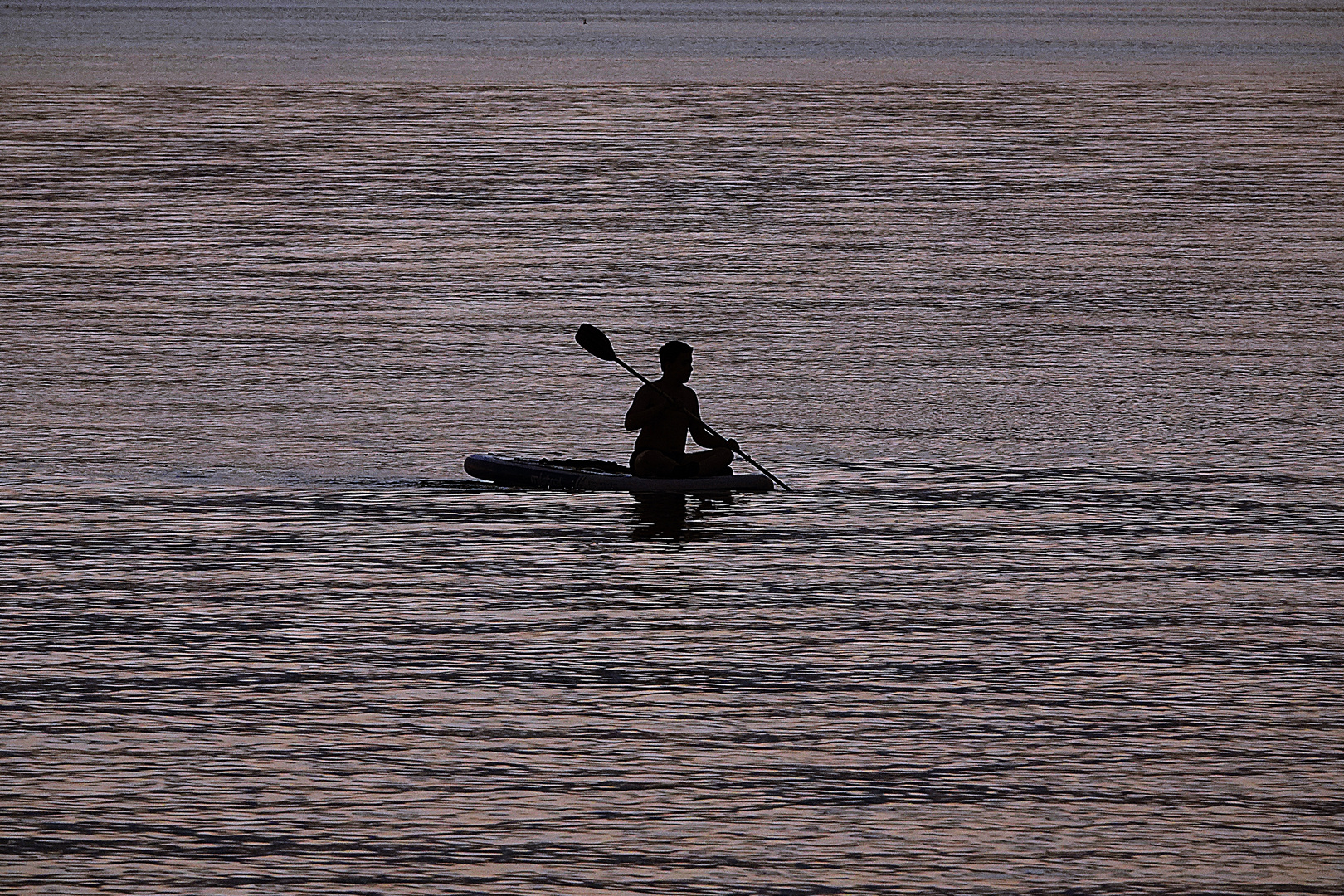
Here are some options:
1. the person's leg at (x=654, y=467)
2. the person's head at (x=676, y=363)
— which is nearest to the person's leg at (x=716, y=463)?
the person's leg at (x=654, y=467)

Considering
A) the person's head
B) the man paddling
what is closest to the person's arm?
the man paddling

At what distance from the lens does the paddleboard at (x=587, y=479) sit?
15891 mm

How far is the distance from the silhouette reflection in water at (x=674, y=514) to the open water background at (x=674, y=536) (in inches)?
2.9

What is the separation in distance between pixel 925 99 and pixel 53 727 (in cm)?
4256

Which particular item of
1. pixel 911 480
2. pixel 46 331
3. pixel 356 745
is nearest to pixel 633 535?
pixel 911 480

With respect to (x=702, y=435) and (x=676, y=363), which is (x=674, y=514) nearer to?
(x=702, y=435)

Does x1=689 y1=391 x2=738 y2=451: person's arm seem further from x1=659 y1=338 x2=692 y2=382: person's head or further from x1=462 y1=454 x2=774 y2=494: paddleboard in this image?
x1=462 y1=454 x2=774 y2=494: paddleboard

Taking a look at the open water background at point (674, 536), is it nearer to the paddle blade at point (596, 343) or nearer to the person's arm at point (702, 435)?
the person's arm at point (702, 435)

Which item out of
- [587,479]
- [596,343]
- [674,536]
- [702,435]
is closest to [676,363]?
[702,435]

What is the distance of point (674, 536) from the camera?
48.7 feet

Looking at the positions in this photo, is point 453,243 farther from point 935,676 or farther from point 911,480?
point 935,676

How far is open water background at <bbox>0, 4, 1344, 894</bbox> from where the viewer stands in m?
9.37

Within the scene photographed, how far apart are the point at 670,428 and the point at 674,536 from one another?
1630 mm

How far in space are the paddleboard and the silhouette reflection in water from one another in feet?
0.21
